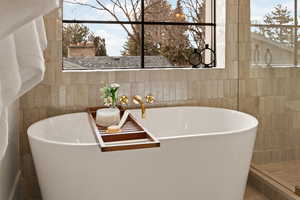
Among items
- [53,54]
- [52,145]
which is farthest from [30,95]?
[52,145]

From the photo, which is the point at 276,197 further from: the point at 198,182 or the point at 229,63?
the point at 229,63

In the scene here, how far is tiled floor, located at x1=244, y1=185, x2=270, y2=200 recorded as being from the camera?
2713 millimetres

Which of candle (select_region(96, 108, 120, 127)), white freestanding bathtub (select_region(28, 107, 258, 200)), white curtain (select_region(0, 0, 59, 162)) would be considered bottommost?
white freestanding bathtub (select_region(28, 107, 258, 200))

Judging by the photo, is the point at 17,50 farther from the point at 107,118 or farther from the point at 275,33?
the point at 275,33

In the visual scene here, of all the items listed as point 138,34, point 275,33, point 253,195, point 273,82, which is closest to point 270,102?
point 273,82

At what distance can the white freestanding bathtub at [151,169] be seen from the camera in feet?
6.13

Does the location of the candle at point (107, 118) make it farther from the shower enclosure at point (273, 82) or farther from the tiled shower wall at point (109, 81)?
the shower enclosure at point (273, 82)

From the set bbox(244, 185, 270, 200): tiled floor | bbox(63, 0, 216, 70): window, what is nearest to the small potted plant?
bbox(63, 0, 216, 70): window

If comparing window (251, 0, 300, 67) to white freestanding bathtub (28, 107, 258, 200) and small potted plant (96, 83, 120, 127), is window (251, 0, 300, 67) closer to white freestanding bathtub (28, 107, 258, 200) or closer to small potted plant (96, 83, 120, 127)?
white freestanding bathtub (28, 107, 258, 200)

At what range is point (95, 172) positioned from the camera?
1.87 meters

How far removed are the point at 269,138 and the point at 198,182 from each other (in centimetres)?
122

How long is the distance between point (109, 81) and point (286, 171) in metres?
1.74

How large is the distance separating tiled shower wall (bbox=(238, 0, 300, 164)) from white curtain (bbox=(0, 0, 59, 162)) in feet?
8.20

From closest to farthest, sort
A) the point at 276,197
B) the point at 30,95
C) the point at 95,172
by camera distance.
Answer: the point at 95,172 → the point at 276,197 → the point at 30,95
